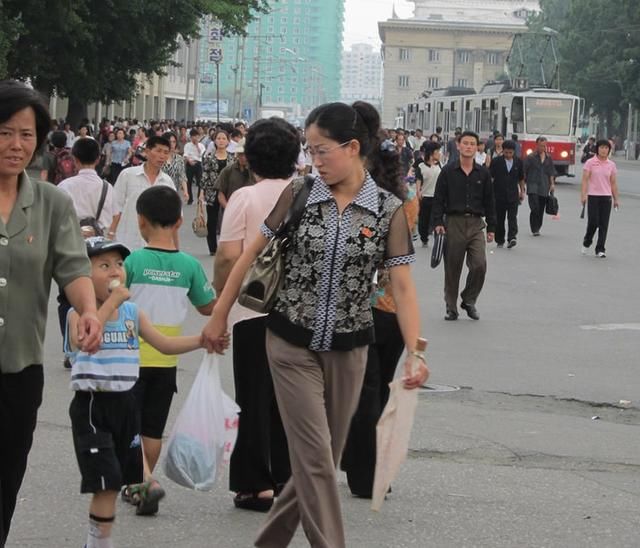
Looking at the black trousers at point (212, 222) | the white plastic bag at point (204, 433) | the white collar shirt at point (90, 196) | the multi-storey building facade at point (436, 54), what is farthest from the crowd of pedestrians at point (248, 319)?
the multi-storey building facade at point (436, 54)

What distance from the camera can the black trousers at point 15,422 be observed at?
4340 millimetres

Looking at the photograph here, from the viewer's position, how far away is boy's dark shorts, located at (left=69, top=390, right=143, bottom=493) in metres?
5.12

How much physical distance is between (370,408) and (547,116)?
41.9 meters

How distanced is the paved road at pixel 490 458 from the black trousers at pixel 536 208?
1064 cm

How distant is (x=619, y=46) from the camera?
8375cm

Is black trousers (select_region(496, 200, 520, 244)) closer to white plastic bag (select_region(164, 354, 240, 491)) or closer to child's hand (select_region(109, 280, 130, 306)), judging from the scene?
white plastic bag (select_region(164, 354, 240, 491))

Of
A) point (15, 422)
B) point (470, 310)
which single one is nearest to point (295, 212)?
point (15, 422)

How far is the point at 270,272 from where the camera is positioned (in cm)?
507

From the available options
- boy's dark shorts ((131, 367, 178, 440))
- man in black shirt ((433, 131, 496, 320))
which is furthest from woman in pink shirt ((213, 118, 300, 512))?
man in black shirt ((433, 131, 496, 320))

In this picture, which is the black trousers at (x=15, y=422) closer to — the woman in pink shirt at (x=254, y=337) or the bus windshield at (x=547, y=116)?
the woman in pink shirt at (x=254, y=337)

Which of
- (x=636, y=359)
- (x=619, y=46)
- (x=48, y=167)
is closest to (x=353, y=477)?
(x=636, y=359)

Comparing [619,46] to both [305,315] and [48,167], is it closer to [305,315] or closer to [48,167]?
[48,167]

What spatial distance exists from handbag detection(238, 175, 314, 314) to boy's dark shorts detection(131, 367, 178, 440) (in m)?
1.05

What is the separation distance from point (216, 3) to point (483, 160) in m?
14.5
